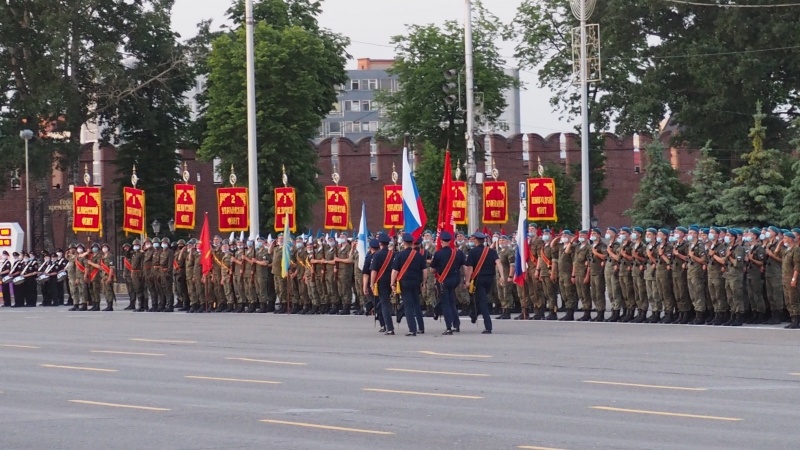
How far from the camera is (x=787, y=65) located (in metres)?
54.3

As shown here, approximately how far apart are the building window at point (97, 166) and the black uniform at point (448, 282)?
46.4 m

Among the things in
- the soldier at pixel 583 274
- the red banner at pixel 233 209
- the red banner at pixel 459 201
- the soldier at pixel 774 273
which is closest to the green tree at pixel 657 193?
the red banner at pixel 459 201

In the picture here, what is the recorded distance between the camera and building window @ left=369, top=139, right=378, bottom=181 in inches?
2793

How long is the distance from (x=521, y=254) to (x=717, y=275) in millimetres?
4102

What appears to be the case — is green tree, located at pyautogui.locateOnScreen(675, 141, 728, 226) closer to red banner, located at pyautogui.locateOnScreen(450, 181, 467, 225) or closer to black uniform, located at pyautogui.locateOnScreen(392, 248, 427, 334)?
red banner, located at pyautogui.locateOnScreen(450, 181, 467, 225)

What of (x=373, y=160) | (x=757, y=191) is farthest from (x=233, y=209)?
(x=373, y=160)

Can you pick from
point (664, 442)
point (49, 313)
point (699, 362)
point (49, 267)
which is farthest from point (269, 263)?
point (664, 442)

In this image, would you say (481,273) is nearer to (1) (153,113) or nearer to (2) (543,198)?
(2) (543,198)

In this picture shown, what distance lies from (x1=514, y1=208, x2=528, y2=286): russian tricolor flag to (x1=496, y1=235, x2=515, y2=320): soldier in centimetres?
46

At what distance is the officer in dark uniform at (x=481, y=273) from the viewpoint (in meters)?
24.1

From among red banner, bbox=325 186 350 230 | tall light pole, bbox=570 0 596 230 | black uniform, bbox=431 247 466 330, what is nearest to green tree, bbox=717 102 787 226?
tall light pole, bbox=570 0 596 230

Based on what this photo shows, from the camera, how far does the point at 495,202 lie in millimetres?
38594

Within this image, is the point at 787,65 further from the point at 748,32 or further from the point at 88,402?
the point at 88,402

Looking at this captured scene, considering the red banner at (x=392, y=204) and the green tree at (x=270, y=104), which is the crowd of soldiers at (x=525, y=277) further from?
the green tree at (x=270, y=104)
